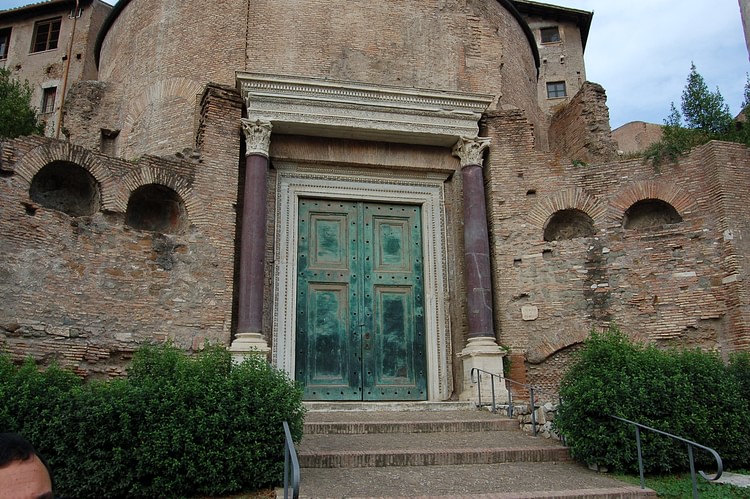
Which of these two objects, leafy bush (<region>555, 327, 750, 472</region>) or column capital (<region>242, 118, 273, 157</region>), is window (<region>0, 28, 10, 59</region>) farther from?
leafy bush (<region>555, 327, 750, 472</region>)

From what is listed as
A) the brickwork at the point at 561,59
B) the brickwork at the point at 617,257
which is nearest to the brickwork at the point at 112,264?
the brickwork at the point at 617,257

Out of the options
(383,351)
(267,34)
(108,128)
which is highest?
(267,34)

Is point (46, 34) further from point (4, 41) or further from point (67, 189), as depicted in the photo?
point (67, 189)

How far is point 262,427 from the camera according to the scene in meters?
6.73

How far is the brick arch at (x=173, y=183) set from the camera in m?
11.1

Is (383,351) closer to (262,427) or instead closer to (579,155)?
(262,427)

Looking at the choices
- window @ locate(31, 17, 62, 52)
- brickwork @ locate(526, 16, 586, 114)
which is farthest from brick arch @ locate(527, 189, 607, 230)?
window @ locate(31, 17, 62, 52)

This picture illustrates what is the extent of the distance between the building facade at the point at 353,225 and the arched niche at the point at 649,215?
41 millimetres

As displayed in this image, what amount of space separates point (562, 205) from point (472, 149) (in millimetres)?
2056

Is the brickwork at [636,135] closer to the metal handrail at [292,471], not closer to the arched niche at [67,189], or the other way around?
the arched niche at [67,189]

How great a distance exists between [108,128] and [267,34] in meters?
4.43

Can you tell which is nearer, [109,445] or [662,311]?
[109,445]

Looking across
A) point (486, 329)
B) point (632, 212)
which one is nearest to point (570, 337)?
point (486, 329)

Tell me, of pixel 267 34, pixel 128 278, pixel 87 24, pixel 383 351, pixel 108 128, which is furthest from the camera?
pixel 87 24
